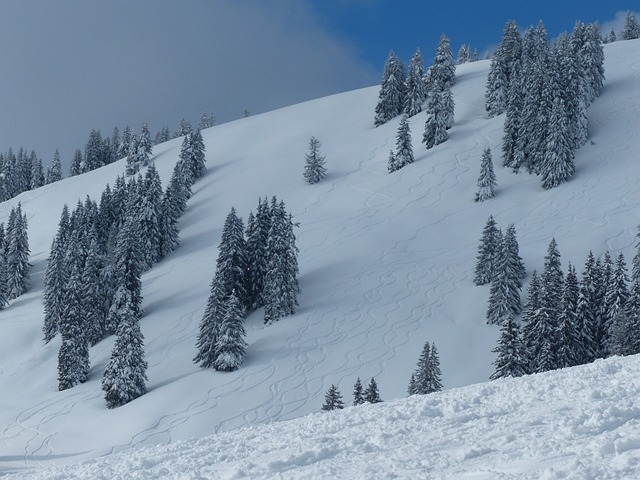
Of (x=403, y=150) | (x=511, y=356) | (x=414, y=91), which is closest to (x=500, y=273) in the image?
(x=511, y=356)

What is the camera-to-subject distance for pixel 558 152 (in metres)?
76.1

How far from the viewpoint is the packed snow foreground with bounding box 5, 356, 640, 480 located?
10.5m

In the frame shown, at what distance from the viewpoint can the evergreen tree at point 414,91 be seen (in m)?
110

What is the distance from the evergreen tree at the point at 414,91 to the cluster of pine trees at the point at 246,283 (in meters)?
51.1

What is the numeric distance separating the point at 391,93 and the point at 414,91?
4327 mm

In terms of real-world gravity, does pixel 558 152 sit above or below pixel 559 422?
above

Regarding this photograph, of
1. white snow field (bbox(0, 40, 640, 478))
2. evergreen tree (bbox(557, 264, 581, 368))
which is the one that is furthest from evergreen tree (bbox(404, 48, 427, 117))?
evergreen tree (bbox(557, 264, 581, 368))

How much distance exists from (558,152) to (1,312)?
67.5 m

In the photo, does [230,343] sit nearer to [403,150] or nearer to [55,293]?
[55,293]

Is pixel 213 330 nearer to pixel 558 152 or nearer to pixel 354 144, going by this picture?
pixel 558 152

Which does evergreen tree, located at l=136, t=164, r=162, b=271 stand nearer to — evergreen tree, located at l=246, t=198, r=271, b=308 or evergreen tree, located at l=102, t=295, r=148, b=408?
evergreen tree, located at l=246, t=198, r=271, b=308

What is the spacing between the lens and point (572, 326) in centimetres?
4056

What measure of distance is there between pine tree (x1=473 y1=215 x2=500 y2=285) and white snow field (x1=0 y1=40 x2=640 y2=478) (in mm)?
1504

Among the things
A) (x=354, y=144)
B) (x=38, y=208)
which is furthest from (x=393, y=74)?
(x=38, y=208)
